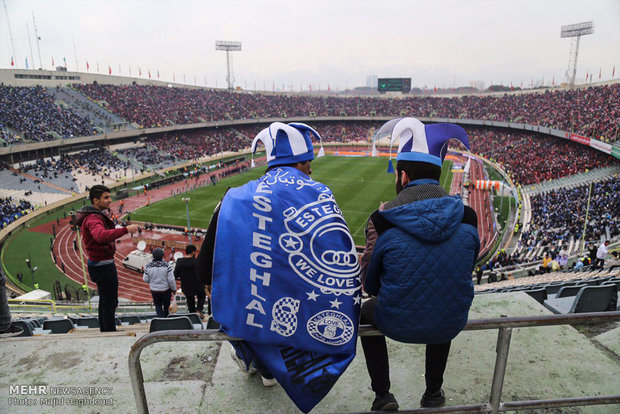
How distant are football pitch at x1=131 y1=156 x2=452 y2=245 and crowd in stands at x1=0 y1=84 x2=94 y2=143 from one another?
1960 cm

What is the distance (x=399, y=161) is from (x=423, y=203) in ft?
1.74

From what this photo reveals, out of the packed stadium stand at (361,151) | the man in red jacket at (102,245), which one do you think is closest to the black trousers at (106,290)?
the man in red jacket at (102,245)

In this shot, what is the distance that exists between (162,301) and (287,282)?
5.32 meters

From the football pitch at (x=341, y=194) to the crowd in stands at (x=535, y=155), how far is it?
22.7 feet

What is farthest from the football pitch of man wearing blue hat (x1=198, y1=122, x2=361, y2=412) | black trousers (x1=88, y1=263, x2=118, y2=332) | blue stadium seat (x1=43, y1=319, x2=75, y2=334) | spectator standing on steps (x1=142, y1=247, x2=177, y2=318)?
man wearing blue hat (x1=198, y1=122, x2=361, y2=412)

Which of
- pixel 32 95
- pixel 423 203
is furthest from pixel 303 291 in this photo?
pixel 32 95

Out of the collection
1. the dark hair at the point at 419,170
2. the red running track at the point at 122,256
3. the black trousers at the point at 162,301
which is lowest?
the red running track at the point at 122,256

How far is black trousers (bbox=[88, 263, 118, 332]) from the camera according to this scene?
4.95 metres

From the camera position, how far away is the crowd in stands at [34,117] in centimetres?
4403

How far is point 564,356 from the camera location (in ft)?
11.3

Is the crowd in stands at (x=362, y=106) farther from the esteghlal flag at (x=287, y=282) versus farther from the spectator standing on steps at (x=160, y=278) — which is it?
the esteghlal flag at (x=287, y=282)

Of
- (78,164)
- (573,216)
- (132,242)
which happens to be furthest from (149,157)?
(573,216)

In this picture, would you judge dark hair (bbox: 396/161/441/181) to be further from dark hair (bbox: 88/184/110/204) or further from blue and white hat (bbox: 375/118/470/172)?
dark hair (bbox: 88/184/110/204)

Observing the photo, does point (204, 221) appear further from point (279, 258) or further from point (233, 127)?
point (233, 127)
